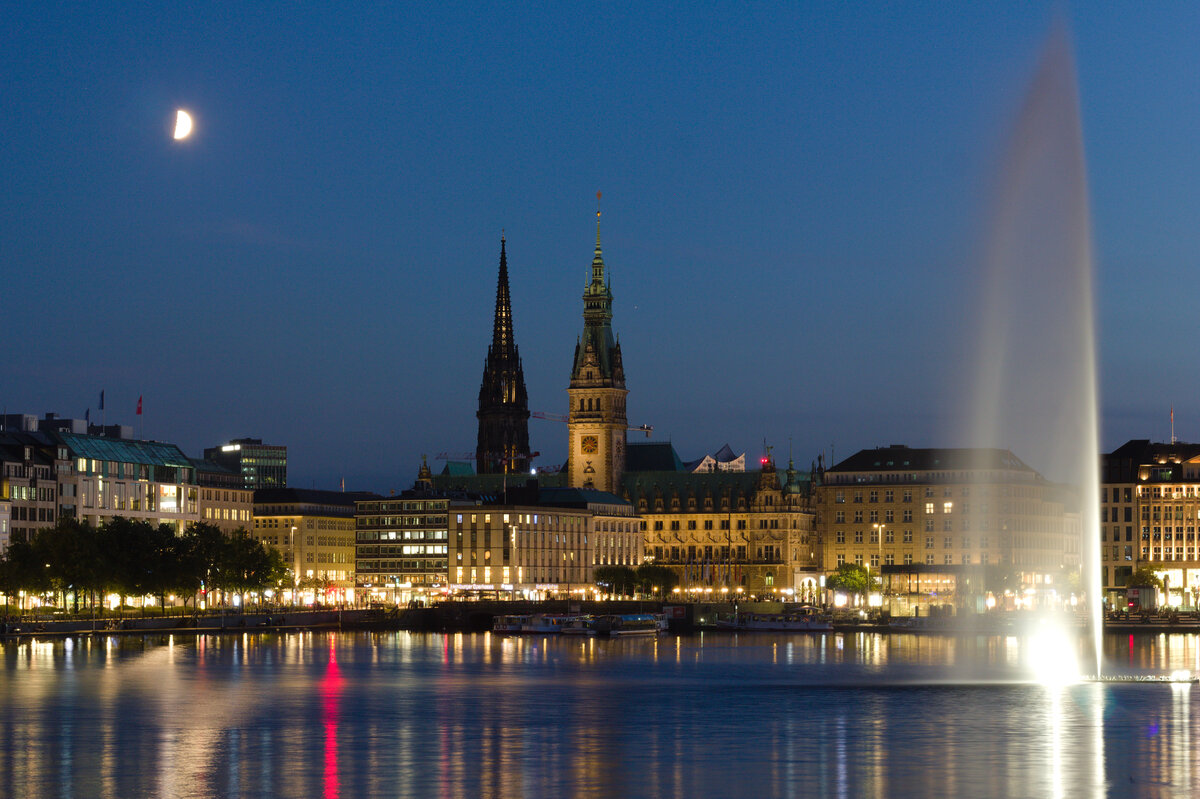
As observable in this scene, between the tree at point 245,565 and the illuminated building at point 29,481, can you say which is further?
the illuminated building at point 29,481

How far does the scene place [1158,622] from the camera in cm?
19088

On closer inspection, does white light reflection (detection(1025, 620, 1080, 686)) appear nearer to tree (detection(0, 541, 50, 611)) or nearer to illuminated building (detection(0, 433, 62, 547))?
tree (detection(0, 541, 50, 611))

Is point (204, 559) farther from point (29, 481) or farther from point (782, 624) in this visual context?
point (782, 624)

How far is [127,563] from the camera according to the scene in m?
164

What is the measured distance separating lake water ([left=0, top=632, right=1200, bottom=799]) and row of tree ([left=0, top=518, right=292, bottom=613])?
33945 millimetres

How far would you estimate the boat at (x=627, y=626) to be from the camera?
184 metres

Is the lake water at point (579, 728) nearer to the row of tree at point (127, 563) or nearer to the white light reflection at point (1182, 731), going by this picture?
the white light reflection at point (1182, 731)

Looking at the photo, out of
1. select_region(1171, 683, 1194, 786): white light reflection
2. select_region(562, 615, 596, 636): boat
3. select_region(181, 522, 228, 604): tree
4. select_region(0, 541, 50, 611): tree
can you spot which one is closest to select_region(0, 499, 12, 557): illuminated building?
select_region(181, 522, 228, 604): tree

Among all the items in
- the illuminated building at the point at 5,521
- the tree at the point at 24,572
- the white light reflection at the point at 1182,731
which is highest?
the illuminated building at the point at 5,521

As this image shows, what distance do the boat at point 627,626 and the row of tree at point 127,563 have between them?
32.1m

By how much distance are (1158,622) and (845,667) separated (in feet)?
276

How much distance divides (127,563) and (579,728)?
325ft

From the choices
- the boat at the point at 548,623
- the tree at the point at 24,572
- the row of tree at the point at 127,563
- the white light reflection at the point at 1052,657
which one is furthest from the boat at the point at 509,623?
the white light reflection at the point at 1052,657

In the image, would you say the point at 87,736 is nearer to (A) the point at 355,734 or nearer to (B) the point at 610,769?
(A) the point at 355,734
